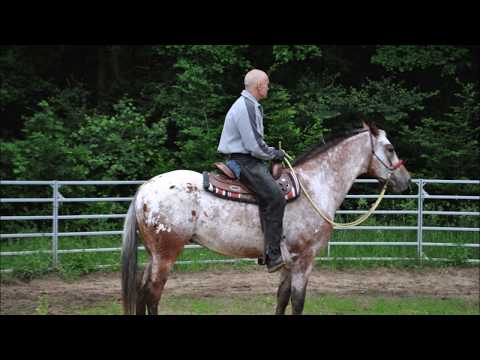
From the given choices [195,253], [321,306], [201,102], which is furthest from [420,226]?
[201,102]

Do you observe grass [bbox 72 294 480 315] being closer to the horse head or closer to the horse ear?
the horse head

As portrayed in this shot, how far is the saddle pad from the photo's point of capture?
599 centimetres

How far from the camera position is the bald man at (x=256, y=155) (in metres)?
5.84

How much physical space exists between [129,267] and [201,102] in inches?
290

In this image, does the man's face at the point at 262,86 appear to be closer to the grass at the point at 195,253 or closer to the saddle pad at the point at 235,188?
the saddle pad at the point at 235,188

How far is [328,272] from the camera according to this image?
32.8ft

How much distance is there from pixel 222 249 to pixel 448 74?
9.69 m

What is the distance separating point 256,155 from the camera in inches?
231

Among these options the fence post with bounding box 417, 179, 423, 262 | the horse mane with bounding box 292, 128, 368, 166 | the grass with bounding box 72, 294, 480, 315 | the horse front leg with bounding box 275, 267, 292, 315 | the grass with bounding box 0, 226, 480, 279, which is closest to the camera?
the horse front leg with bounding box 275, 267, 292, 315

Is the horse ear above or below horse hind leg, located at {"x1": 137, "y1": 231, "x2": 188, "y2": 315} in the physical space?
above

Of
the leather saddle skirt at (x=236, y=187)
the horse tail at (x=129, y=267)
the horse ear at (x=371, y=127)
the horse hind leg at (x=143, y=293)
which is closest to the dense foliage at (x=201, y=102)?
the horse ear at (x=371, y=127)

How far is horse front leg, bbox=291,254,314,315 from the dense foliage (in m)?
5.22

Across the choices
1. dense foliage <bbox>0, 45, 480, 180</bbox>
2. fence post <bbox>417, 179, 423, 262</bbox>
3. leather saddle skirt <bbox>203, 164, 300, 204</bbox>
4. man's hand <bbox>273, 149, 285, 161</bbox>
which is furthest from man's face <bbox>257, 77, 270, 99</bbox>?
fence post <bbox>417, 179, 423, 262</bbox>

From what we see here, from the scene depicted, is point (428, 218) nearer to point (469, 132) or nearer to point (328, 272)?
point (469, 132)
